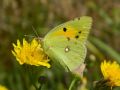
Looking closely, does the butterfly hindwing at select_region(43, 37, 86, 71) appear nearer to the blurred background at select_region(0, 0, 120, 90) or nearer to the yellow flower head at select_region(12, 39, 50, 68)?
the yellow flower head at select_region(12, 39, 50, 68)

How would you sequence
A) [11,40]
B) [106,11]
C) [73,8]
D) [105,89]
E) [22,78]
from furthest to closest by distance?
[106,11], [73,8], [11,40], [22,78], [105,89]

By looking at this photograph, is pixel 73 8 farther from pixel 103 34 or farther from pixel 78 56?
pixel 78 56

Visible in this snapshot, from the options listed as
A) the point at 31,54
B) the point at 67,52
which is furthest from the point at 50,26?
the point at 31,54

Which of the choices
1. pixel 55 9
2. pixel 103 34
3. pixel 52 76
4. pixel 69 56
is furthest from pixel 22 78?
pixel 69 56

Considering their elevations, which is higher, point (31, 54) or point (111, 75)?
point (31, 54)

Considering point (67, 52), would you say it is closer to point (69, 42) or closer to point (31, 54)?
point (69, 42)

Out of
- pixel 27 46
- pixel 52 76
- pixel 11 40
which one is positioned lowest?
pixel 52 76

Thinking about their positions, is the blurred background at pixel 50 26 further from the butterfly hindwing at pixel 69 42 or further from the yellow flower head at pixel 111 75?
the yellow flower head at pixel 111 75
